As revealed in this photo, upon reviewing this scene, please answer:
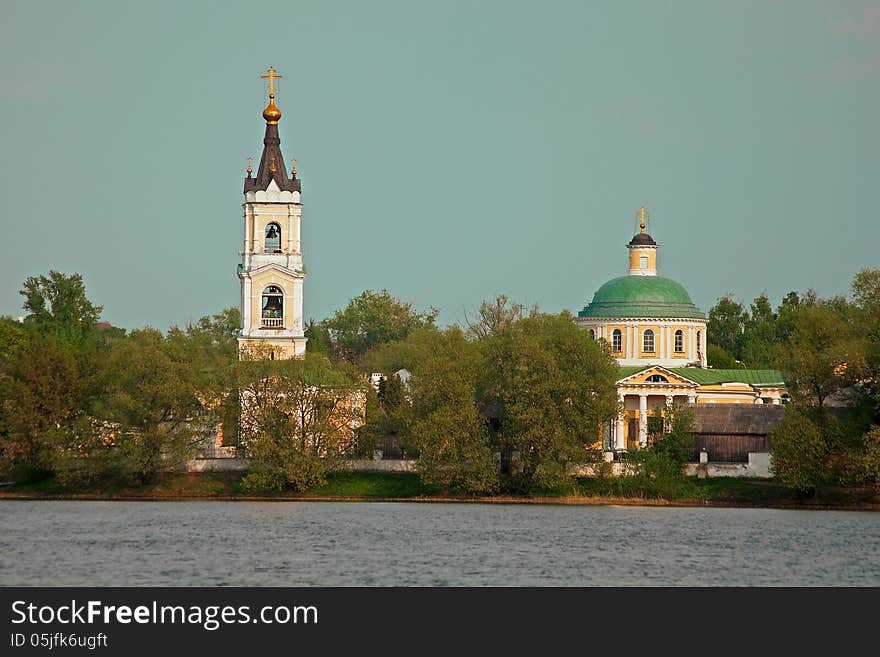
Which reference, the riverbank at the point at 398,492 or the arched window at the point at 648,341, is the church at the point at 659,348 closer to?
the arched window at the point at 648,341

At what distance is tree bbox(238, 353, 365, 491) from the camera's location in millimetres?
73500

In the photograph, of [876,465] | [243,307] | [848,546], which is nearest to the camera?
[848,546]

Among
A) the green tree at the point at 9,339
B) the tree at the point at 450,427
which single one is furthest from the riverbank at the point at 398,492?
the green tree at the point at 9,339

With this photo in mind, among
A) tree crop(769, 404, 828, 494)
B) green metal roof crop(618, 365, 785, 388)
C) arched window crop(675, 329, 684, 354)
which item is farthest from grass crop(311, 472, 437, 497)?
arched window crop(675, 329, 684, 354)

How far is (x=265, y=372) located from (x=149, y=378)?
15.2 feet

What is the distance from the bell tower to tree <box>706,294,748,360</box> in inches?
2125

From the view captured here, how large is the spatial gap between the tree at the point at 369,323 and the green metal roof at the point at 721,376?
161 feet

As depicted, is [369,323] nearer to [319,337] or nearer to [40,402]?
[319,337]
